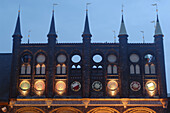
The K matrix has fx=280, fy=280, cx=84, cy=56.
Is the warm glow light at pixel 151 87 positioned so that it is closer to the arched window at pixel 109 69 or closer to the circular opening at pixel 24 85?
the arched window at pixel 109 69

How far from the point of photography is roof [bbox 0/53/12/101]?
160 feet

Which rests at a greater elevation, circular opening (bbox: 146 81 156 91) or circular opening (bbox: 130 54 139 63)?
circular opening (bbox: 130 54 139 63)

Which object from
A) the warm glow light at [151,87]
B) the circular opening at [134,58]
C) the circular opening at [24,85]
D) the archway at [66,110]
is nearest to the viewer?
the archway at [66,110]

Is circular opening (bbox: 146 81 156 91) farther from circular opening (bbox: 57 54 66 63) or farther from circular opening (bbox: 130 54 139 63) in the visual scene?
circular opening (bbox: 57 54 66 63)

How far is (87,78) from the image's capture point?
47.2m

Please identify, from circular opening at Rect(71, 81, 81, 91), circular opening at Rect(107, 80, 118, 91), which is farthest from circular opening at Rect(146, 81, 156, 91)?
circular opening at Rect(71, 81, 81, 91)

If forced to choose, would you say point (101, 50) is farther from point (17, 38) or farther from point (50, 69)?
point (17, 38)

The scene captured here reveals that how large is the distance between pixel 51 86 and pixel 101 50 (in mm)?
10613

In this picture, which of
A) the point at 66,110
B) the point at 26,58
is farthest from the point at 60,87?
the point at 26,58

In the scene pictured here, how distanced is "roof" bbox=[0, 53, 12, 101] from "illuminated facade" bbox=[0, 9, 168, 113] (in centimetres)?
163

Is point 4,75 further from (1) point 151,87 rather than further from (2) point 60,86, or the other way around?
(1) point 151,87

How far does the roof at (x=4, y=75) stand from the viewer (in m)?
48.8

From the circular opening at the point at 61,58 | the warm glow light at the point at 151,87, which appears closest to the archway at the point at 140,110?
the warm glow light at the point at 151,87

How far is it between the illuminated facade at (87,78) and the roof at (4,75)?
163 centimetres
